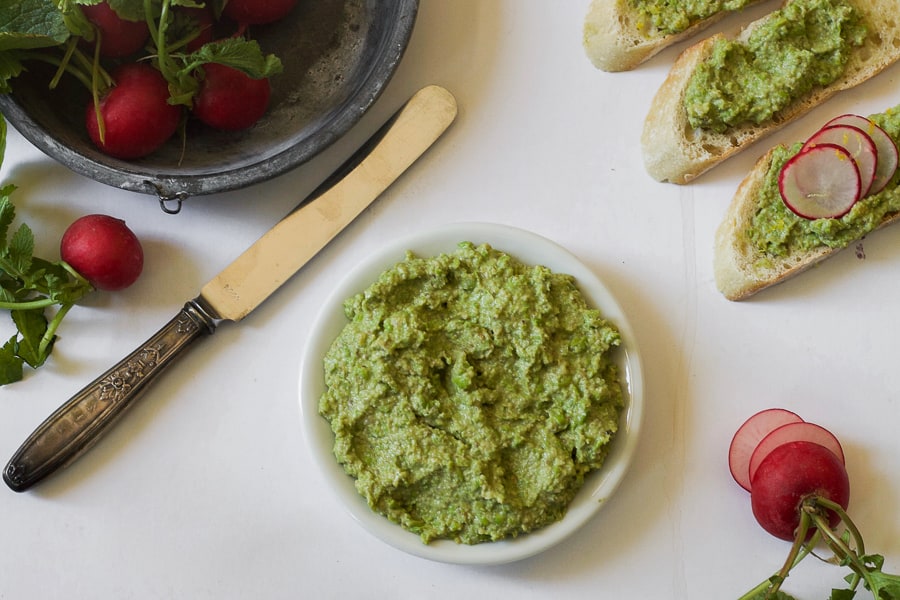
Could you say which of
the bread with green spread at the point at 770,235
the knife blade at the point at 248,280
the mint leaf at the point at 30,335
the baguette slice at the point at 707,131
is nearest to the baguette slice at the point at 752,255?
the bread with green spread at the point at 770,235

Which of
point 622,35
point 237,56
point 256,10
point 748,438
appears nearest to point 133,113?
point 237,56

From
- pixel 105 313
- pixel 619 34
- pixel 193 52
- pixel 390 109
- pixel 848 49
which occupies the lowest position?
pixel 105 313

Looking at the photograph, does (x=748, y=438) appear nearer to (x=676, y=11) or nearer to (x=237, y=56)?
(x=676, y=11)

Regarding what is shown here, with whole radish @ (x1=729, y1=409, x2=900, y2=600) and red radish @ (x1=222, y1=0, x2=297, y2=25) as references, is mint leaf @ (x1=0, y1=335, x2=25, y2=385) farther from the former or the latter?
whole radish @ (x1=729, y1=409, x2=900, y2=600)

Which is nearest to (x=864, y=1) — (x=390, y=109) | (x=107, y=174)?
(x=390, y=109)

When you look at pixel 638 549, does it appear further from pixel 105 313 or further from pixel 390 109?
pixel 105 313

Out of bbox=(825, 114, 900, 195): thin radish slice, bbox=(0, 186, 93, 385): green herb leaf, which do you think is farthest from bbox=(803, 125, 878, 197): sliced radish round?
bbox=(0, 186, 93, 385): green herb leaf

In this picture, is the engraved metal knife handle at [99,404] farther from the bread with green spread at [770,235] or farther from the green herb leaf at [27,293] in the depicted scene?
the bread with green spread at [770,235]
